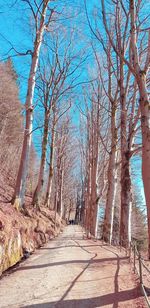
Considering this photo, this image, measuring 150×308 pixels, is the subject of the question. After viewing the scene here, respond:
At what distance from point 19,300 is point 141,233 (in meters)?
38.6

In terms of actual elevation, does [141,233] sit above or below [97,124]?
below

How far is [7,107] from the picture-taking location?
25.5 metres

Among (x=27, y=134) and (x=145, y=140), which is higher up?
(x=27, y=134)

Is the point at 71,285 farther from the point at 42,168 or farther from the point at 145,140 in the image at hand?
the point at 42,168

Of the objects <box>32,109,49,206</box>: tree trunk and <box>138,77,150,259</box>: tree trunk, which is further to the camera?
<box>32,109,49,206</box>: tree trunk

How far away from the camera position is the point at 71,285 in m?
5.95

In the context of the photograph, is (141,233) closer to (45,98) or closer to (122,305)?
(45,98)

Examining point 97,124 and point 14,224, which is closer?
point 14,224

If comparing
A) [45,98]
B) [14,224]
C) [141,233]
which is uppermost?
[45,98]

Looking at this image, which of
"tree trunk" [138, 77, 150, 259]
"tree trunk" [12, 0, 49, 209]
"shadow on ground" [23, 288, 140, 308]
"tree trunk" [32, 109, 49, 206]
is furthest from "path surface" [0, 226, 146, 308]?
"tree trunk" [32, 109, 49, 206]

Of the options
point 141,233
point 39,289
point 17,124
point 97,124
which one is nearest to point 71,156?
point 17,124

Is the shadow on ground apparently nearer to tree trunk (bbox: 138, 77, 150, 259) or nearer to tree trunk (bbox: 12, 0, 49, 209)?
tree trunk (bbox: 138, 77, 150, 259)

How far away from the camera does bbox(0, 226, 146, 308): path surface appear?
195 inches

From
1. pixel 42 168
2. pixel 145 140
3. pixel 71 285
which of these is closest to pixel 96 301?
pixel 71 285
